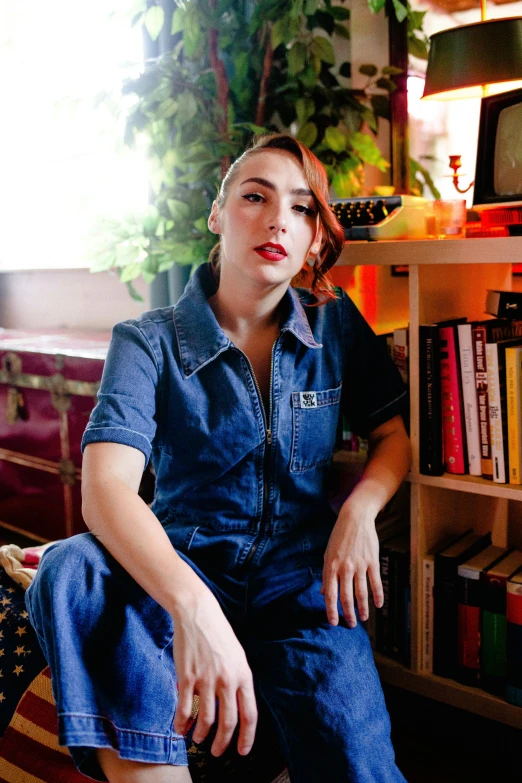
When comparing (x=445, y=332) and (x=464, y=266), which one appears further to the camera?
(x=464, y=266)

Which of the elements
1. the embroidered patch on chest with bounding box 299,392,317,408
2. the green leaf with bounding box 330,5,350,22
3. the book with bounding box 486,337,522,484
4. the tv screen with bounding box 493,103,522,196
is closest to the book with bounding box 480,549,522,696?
the book with bounding box 486,337,522,484

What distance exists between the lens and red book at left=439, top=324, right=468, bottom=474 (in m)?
1.41

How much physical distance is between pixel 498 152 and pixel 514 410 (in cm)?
50

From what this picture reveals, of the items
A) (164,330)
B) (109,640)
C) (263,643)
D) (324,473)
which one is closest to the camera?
(109,640)

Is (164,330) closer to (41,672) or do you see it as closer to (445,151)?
(41,672)

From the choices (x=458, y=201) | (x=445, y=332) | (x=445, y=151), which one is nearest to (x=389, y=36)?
(x=445, y=151)

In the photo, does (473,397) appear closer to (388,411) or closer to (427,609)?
(388,411)

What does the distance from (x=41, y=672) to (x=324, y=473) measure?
622 millimetres

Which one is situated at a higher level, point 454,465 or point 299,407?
point 299,407

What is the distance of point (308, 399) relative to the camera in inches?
52.5

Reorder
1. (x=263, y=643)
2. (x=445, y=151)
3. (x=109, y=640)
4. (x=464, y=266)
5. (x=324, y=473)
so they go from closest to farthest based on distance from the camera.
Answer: (x=109, y=640), (x=263, y=643), (x=324, y=473), (x=464, y=266), (x=445, y=151)

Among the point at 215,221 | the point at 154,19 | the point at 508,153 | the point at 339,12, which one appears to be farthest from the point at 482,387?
the point at 154,19

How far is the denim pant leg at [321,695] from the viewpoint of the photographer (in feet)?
3.39

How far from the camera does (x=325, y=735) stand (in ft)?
3.41
